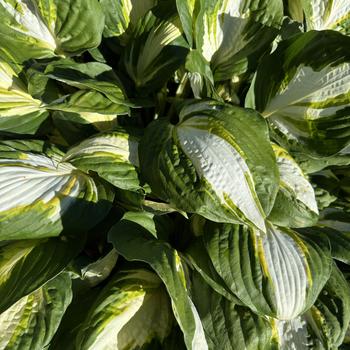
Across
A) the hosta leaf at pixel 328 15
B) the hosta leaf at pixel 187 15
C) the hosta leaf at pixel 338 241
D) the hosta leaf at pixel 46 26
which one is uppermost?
the hosta leaf at pixel 328 15

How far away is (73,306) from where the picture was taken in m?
1.10

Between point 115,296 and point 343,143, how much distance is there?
590 mm

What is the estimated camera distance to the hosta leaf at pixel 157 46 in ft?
3.99

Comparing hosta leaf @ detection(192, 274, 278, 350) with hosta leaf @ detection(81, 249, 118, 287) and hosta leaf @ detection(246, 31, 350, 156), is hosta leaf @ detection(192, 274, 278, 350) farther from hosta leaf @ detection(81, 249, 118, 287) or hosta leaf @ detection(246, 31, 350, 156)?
hosta leaf @ detection(246, 31, 350, 156)

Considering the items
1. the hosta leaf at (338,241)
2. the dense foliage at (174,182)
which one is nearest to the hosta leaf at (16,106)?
the dense foliage at (174,182)

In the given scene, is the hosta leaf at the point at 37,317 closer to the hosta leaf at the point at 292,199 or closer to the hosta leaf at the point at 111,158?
the hosta leaf at the point at 111,158

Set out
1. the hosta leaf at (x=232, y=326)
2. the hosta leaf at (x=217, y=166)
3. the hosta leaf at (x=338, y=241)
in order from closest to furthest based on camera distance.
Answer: the hosta leaf at (x=217, y=166) < the hosta leaf at (x=232, y=326) < the hosta leaf at (x=338, y=241)

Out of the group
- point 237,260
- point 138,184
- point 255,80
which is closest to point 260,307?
point 237,260

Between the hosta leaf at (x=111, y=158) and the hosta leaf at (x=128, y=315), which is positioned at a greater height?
the hosta leaf at (x=111, y=158)

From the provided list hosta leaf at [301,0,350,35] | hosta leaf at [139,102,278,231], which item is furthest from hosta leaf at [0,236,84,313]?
hosta leaf at [301,0,350,35]

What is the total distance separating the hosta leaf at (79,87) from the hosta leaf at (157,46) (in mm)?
120

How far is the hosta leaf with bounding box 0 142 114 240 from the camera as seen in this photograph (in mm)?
955

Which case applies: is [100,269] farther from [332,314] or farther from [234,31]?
[234,31]

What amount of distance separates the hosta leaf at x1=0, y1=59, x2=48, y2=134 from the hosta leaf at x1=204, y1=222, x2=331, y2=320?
50cm
